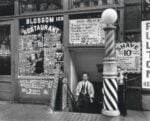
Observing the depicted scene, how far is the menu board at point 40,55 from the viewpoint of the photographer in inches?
310

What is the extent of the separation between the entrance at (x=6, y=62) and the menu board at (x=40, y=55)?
1.42 ft

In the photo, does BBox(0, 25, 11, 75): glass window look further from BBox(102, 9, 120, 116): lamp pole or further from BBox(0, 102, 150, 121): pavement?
BBox(102, 9, 120, 116): lamp pole

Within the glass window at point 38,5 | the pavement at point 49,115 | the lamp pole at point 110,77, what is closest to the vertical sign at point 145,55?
the pavement at point 49,115

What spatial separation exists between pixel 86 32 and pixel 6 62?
3570mm

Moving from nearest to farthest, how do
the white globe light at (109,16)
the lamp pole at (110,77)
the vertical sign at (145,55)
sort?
the white globe light at (109,16), the lamp pole at (110,77), the vertical sign at (145,55)

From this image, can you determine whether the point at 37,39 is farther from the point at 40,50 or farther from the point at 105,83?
the point at 105,83

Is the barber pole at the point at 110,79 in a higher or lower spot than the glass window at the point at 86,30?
lower

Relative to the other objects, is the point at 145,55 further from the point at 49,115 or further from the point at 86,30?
the point at 49,115

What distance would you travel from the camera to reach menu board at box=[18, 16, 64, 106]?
7867 millimetres

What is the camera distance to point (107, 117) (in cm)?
618

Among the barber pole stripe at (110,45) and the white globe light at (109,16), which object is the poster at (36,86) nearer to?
the barber pole stripe at (110,45)

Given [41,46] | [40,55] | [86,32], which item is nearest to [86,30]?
[86,32]

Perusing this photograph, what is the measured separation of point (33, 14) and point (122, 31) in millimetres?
3426

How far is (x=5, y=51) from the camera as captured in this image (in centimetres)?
870
